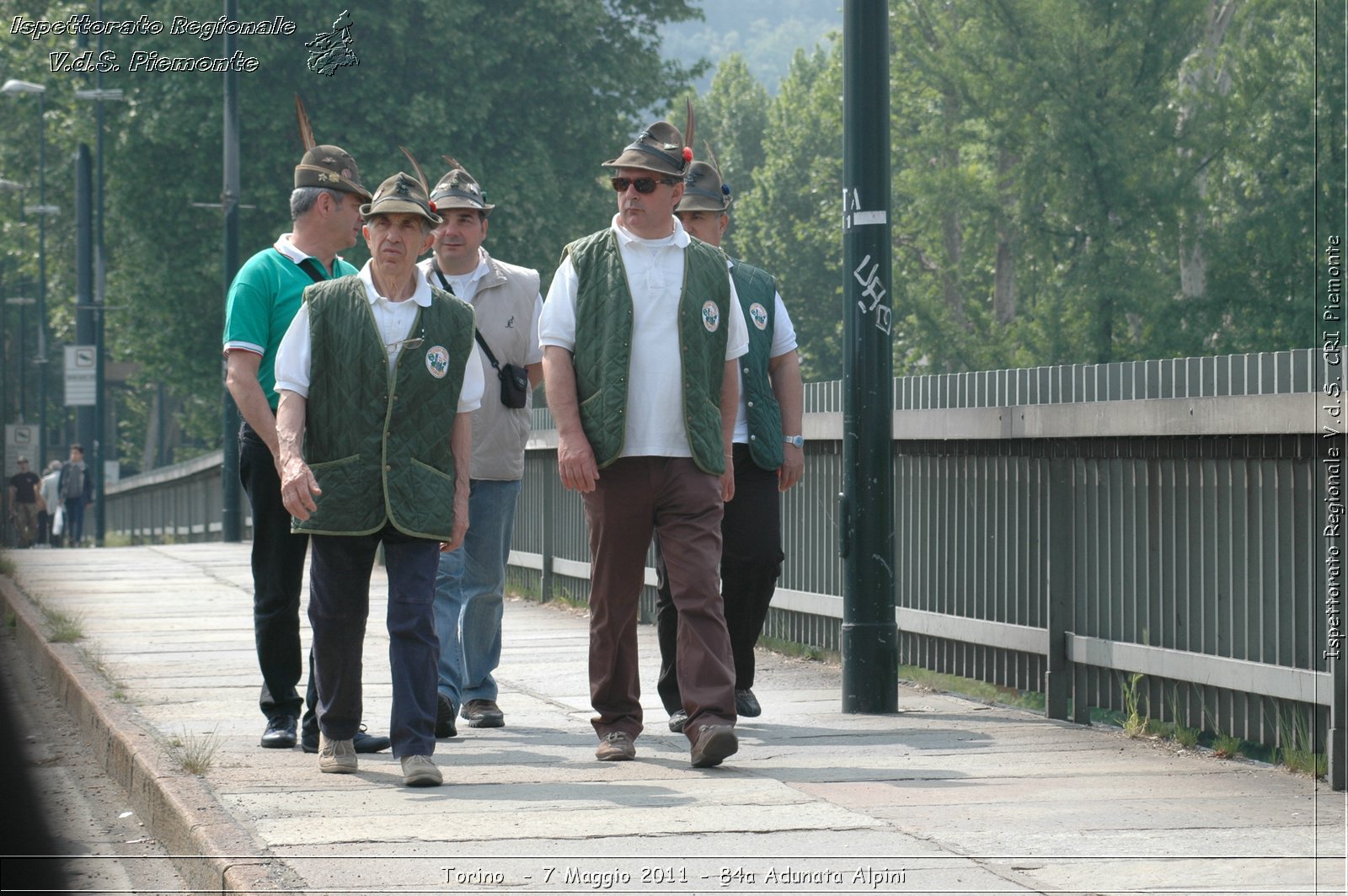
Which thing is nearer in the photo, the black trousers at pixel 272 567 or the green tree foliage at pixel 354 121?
the black trousers at pixel 272 567

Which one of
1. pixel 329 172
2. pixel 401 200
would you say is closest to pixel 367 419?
pixel 401 200

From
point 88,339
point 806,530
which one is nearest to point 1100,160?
point 88,339

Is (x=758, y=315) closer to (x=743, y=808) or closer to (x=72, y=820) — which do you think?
(x=743, y=808)

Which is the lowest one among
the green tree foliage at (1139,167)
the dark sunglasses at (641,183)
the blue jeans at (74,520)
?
the blue jeans at (74,520)

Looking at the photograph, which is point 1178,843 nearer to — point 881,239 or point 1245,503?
point 1245,503

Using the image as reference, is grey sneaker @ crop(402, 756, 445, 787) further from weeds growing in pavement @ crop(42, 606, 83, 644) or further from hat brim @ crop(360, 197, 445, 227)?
weeds growing in pavement @ crop(42, 606, 83, 644)

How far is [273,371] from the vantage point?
6145mm

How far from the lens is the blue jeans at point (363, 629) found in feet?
18.1

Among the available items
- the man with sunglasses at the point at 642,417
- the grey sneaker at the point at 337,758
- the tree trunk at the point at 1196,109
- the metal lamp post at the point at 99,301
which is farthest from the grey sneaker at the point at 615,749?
the tree trunk at the point at 1196,109

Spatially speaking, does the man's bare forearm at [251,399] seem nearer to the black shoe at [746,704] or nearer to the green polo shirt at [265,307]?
the green polo shirt at [265,307]

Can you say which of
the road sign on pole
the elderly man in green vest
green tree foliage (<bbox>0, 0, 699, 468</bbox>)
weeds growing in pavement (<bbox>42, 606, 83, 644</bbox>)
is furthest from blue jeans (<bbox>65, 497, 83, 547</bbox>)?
the elderly man in green vest

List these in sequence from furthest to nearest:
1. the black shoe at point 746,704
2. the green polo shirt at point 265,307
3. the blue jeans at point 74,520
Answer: the blue jeans at point 74,520 → the black shoe at point 746,704 → the green polo shirt at point 265,307

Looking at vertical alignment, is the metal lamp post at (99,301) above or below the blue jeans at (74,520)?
above

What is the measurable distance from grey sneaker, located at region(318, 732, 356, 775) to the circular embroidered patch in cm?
222
